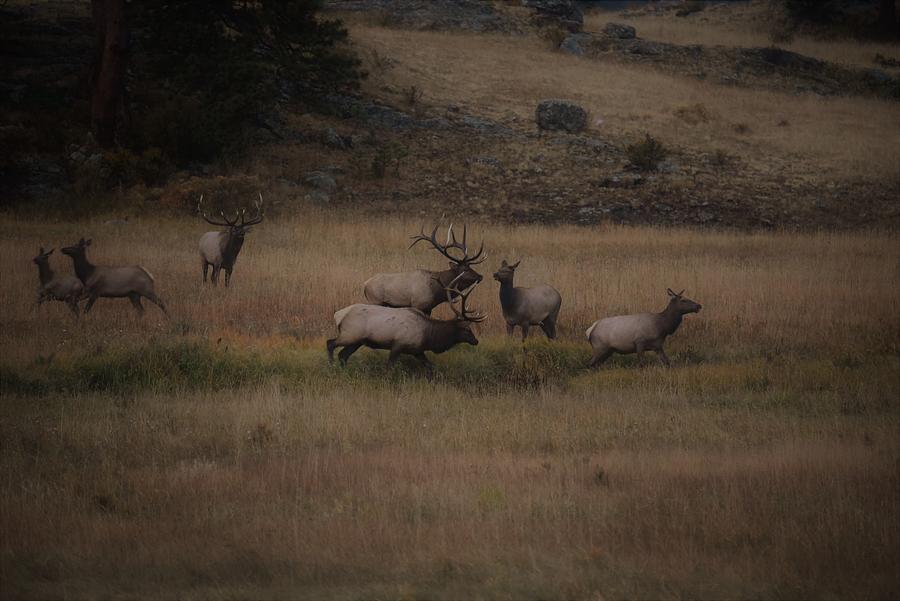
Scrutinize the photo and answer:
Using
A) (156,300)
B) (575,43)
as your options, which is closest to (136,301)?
(156,300)

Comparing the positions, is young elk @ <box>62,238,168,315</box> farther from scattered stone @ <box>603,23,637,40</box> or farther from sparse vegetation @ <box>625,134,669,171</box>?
scattered stone @ <box>603,23,637,40</box>

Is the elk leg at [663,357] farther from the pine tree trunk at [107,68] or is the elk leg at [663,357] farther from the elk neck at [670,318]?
the pine tree trunk at [107,68]

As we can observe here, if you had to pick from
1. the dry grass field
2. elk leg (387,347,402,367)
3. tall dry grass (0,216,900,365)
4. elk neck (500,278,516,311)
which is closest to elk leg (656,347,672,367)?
the dry grass field

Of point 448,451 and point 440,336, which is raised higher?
point 440,336

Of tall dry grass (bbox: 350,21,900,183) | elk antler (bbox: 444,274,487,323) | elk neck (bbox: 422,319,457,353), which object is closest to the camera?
elk neck (bbox: 422,319,457,353)

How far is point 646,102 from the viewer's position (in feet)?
137

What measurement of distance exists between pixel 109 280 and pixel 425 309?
4.34m

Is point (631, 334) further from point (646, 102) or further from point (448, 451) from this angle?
point (646, 102)

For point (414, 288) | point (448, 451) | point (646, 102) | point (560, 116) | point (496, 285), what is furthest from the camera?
point (646, 102)

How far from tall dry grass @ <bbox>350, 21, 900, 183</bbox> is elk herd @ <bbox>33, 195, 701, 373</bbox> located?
74.7ft

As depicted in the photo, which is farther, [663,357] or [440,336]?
[663,357]

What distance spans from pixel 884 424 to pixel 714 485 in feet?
10.6

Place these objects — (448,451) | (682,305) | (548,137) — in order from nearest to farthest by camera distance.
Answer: (448,451) < (682,305) < (548,137)

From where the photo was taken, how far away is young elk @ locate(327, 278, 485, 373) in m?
12.5
